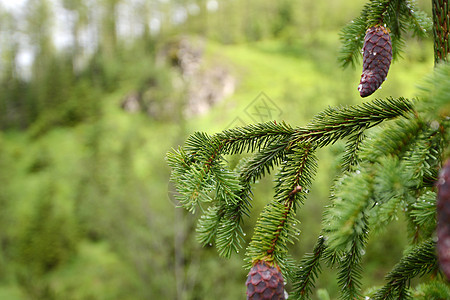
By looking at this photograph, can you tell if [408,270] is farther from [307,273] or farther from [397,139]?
[397,139]

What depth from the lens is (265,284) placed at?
506 millimetres

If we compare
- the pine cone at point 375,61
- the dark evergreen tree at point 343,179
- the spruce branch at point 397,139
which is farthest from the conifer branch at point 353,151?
the spruce branch at point 397,139

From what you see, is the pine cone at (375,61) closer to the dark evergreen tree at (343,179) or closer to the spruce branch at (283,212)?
the dark evergreen tree at (343,179)

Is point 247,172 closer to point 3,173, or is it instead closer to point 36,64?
point 3,173

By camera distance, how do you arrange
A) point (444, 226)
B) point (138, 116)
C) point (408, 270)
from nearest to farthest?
1. point (444, 226)
2. point (408, 270)
3. point (138, 116)

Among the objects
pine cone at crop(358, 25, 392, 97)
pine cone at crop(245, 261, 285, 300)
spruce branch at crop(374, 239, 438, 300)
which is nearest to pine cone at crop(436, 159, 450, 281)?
pine cone at crop(245, 261, 285, 300)

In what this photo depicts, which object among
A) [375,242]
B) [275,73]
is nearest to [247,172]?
[375,242]

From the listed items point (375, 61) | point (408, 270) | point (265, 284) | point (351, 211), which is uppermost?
point (375, 61)

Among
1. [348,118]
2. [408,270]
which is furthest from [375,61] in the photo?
[408,270]

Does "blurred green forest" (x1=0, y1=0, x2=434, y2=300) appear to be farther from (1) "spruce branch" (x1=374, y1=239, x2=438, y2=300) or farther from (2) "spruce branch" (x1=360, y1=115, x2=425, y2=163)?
(1) "spruce branch" (x1=374, y1=239, x2=438, y2=300)

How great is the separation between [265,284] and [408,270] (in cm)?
44

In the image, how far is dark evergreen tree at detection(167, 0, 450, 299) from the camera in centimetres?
46

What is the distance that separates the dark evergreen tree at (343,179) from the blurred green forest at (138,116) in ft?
0.39

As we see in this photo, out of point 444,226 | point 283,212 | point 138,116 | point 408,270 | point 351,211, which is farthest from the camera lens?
point 138,116
